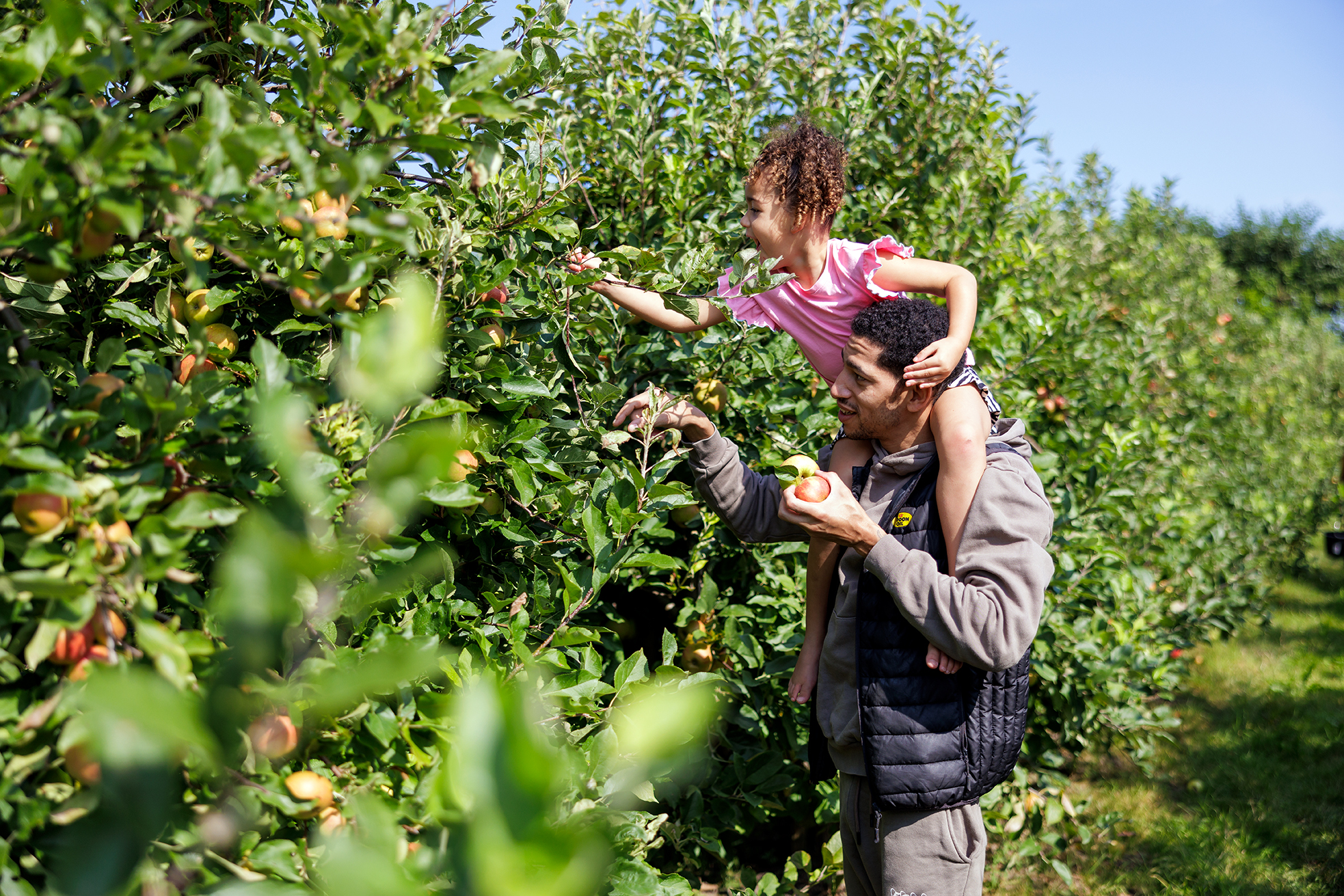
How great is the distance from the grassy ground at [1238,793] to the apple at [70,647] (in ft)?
9.88

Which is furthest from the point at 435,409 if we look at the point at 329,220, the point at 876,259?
→ the point at 876,259

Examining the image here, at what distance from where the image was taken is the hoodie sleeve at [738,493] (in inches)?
76.8

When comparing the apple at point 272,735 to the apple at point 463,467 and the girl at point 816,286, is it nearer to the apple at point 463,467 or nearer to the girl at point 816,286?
the apple at point 463,467

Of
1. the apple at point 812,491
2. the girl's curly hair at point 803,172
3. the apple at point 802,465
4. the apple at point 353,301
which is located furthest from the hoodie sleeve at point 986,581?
the apple at point 353,301

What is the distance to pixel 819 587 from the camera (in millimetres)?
2012

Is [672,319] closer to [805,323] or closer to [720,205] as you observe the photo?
[805,323]

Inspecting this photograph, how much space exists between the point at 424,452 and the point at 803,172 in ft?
5.94

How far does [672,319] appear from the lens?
1983mm

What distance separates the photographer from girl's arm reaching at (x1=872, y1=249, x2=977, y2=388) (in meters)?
1.76

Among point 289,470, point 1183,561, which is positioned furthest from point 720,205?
point 1183,561

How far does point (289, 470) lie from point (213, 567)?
22.0 inches

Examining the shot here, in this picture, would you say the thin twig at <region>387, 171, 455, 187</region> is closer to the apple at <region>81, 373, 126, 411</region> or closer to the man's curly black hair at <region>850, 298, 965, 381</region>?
the apple at <region>81, 373, 126, 411</region>

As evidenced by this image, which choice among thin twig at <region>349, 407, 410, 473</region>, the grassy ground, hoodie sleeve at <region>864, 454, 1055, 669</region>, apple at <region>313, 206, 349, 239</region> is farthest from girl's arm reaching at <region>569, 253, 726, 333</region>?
the grassy ground

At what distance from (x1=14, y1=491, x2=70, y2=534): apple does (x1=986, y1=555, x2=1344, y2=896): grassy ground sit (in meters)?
3.08
